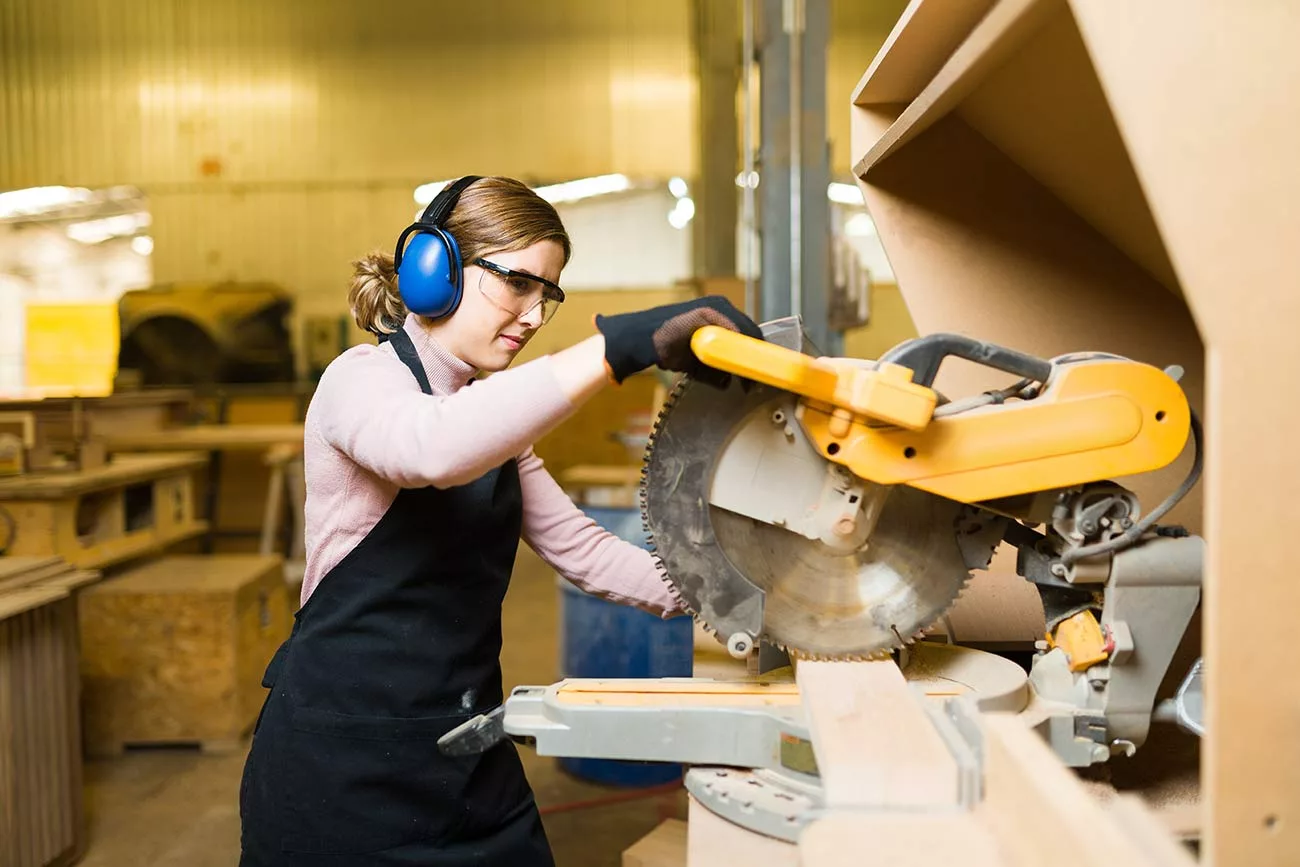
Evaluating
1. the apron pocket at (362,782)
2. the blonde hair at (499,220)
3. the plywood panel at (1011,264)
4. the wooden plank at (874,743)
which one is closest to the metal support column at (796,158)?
the plywood panel at (1011,264)

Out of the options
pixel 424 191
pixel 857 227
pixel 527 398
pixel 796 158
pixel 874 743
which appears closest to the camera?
pixel 874 743

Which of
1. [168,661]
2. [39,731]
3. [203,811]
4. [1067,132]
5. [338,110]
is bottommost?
[203,811]

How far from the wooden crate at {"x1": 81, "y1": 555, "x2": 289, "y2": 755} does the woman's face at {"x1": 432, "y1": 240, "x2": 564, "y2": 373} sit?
2.57m

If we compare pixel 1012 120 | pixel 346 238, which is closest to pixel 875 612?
pixel 1012 120

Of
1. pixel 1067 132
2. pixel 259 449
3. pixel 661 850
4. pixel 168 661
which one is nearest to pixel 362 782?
pixel 661 850

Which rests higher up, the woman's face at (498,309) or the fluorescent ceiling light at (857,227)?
the fluorescent ceiling light at (857,227)

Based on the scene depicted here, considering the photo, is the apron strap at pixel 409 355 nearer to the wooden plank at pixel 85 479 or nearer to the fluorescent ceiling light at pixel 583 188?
the wooden plank at pixel 85 479

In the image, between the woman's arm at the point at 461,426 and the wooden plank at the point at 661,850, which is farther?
the wooden plank at the point at 661,850

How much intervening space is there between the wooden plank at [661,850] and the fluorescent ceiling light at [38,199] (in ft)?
30.1

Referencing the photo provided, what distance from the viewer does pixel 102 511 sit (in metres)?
3.95

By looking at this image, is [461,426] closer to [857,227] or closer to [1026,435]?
[1026,435]

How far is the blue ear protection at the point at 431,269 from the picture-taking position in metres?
1.31

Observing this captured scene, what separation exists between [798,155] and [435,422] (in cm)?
278

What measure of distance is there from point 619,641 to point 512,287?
193 centimetres
